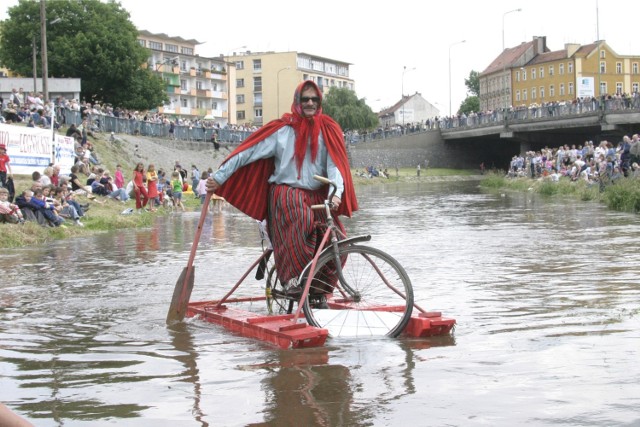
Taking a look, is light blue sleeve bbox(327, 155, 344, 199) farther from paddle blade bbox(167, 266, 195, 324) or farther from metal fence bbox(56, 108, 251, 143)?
metal fence bbox(56, 108, 251, 143)

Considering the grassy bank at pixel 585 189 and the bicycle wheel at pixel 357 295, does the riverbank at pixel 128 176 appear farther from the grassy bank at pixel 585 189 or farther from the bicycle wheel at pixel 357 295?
the grassy bank at pixel 585 189

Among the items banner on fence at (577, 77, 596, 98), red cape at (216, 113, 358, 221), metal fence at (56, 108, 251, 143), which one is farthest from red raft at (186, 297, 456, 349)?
banner on fence at (577, 77, 596, 98)

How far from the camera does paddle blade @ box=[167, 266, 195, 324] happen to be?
27.0 feet

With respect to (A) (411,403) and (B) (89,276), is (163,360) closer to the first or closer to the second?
(A) (411,403)

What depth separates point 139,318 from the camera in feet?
28.1

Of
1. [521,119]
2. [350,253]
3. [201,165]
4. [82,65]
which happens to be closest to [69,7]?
[82,65]

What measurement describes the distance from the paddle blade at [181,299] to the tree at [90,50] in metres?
70.4

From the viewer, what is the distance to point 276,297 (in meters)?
8.06

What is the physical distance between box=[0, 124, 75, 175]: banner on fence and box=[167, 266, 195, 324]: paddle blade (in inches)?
728

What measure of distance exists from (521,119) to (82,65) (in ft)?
116

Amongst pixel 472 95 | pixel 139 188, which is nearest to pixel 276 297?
pixel 139 188

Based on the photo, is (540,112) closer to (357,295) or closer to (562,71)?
(562,71)

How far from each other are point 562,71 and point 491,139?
47258 millimetres

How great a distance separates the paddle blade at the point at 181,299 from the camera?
27.0ft
